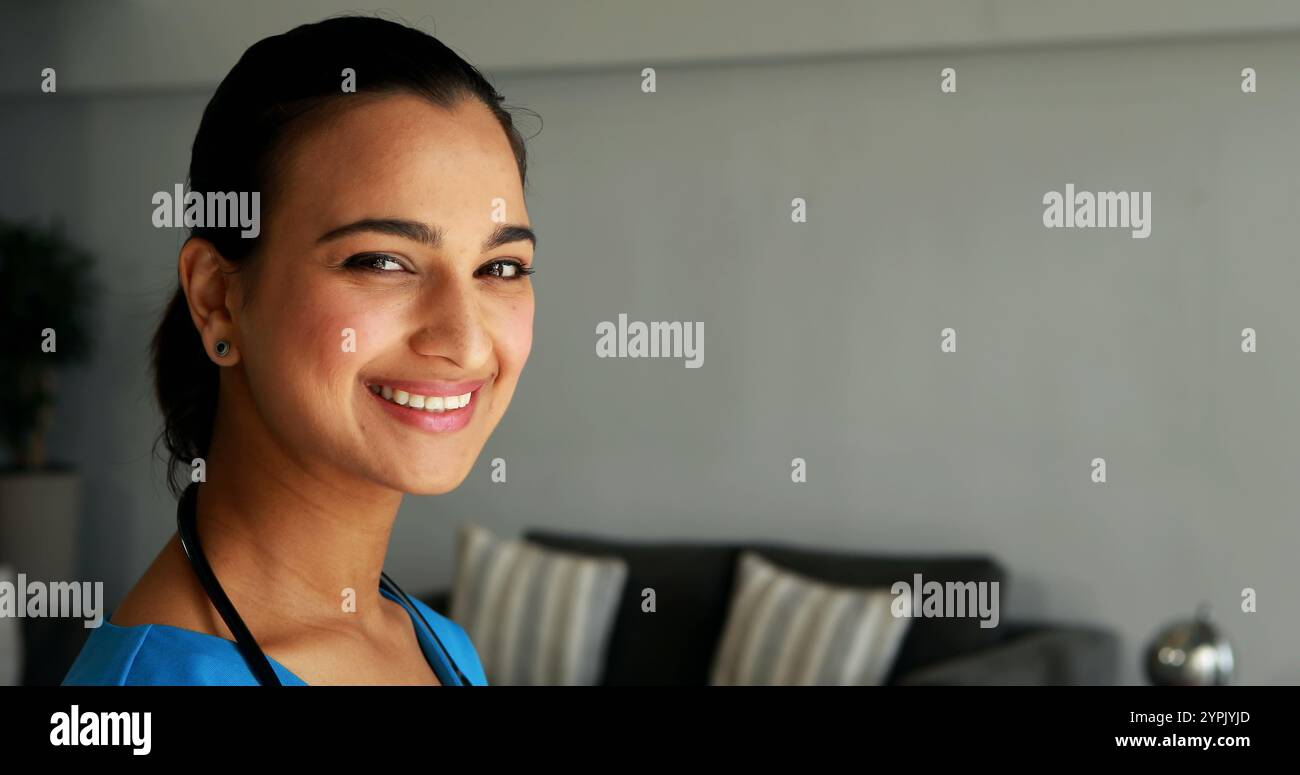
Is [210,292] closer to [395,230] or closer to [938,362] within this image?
[395,230]

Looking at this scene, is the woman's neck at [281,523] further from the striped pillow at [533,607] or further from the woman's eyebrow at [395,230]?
the striped pillow at [533,607]

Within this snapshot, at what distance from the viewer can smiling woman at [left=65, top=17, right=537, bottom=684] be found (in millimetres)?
367

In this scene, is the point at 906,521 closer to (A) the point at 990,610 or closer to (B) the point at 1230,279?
(A) the point at 990,610

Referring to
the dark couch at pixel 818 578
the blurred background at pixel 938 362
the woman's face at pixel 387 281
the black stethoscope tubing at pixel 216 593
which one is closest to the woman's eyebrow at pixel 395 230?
the woman's face at pixel 387 281

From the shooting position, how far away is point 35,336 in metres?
3.14

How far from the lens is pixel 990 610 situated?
2262 millimetres

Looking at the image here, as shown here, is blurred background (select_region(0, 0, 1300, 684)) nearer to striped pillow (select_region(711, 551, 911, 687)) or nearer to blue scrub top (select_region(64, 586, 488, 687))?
striped pillow (select_region(711, 551, 911, 687))

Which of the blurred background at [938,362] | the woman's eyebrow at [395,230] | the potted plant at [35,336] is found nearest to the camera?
the woman's eyebrow at [395,230]

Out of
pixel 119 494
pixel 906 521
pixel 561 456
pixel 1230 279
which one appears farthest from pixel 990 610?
pixel 119 494

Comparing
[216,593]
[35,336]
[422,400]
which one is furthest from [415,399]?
[35,336]

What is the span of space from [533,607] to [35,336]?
163cm

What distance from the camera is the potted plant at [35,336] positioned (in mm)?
2984

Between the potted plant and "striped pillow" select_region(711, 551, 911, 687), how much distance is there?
167 cm

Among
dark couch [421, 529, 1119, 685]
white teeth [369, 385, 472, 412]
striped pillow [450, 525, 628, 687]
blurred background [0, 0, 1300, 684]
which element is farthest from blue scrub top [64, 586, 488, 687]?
striped pillow [450, 525, 628, 687]
